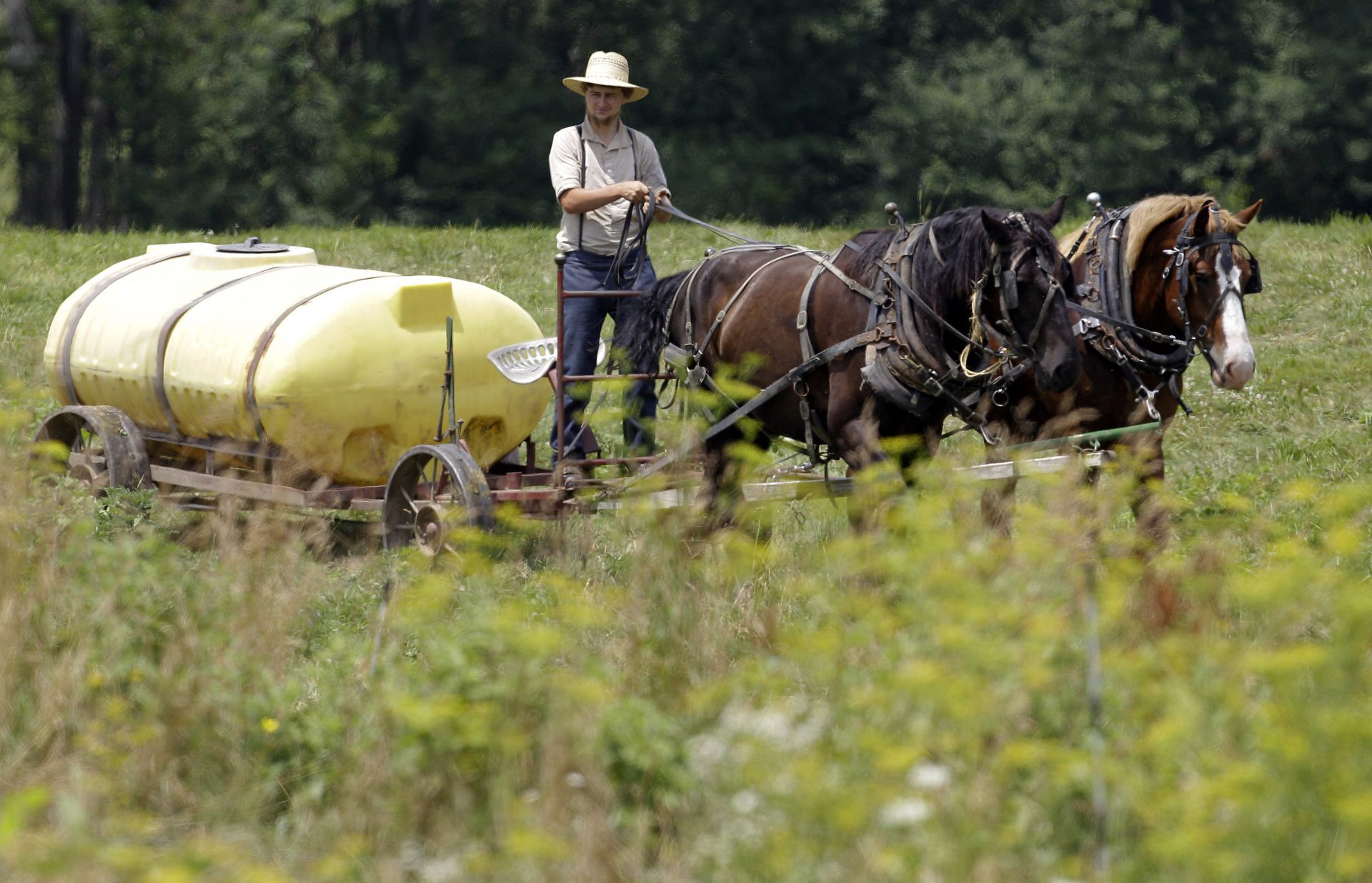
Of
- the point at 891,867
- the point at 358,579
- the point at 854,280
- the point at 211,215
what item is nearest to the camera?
the point at 891,867

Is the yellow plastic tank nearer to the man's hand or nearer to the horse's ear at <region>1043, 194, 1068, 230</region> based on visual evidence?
the man's hand

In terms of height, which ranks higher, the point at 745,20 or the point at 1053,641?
the point at 745,20

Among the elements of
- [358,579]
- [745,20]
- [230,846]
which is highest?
[745,20]

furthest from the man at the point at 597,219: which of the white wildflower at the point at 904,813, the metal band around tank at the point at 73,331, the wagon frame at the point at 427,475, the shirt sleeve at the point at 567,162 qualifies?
the white wildflower at the point at 904,813

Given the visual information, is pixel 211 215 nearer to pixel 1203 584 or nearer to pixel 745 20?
pixel 745 20

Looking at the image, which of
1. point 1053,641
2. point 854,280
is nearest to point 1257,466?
point 854,280

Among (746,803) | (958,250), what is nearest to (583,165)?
(958,250)

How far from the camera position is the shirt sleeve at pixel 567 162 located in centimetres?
785

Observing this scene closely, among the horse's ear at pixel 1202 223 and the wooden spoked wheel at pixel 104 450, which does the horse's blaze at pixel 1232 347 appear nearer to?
the horse's ear at pixel 1202 223

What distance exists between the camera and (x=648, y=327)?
25.9 ft

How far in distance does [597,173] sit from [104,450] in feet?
9.48

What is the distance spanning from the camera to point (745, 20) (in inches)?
1188

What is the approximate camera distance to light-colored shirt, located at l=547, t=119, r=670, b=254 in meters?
7.89

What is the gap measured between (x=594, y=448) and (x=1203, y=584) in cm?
400
